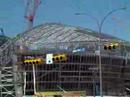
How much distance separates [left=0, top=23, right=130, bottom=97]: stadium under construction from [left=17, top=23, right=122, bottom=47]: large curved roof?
1279 mm

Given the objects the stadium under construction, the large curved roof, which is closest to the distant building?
the stadium under construction

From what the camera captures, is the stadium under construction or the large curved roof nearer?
the stadium under construction

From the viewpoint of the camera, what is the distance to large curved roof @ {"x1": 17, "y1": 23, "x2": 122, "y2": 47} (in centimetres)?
14650

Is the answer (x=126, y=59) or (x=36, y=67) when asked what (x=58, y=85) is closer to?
(x=36, y=67)

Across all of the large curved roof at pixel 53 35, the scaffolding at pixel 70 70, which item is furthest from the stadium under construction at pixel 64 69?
the large curved roof at pixel 53 35

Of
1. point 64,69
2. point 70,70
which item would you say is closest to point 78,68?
point 70,70

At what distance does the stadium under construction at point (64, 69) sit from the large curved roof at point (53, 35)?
1.28 metres

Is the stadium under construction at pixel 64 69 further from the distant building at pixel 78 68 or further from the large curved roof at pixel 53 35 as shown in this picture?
the large curved roof at pixel 53 35

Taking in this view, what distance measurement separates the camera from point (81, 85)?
13562 cm

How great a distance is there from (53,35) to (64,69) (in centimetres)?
2153

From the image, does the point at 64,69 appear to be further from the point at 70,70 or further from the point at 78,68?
the point at 78,68

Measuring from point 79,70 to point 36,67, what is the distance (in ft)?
41.1

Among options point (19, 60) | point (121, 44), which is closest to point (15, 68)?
point (19, 60)

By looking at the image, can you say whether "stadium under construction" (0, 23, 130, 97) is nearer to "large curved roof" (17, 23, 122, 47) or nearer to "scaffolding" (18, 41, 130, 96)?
"scaffolding" (18, 41, 130, 96)
